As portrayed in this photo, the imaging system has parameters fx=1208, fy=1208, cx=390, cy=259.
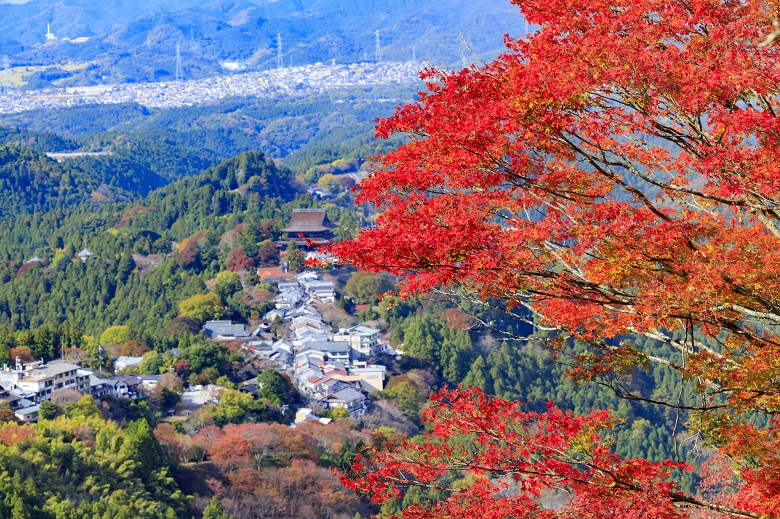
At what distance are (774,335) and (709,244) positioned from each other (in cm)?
96

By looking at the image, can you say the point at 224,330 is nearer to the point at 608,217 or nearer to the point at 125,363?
the point at 125,363

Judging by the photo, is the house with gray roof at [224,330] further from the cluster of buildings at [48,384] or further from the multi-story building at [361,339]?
the cluster of buildings at [48,384]

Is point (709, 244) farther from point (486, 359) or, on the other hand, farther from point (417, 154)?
point (486, 359)

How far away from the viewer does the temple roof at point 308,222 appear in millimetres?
54375

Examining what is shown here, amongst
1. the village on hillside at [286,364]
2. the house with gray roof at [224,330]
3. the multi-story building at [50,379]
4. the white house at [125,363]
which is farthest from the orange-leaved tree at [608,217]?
the house with gray roof at [224,330]

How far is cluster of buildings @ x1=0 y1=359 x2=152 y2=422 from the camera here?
29.1 meters

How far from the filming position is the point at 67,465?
24.1 m

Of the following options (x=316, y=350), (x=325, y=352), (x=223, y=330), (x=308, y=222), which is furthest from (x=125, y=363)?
(x=308, y=222)

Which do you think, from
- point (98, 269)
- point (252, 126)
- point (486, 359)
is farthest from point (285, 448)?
point (252, 126)

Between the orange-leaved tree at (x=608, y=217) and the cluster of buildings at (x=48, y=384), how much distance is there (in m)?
22.7

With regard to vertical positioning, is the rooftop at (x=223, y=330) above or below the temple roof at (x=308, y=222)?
below

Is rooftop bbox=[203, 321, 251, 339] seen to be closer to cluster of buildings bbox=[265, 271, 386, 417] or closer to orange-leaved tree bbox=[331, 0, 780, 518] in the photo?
cluster of buildings bbox=[265, 271, 386, 417]

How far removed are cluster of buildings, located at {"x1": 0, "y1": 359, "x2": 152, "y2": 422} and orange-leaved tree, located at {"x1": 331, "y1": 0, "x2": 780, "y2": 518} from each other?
2268 cm

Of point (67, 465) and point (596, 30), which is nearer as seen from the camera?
point (596, 30)
